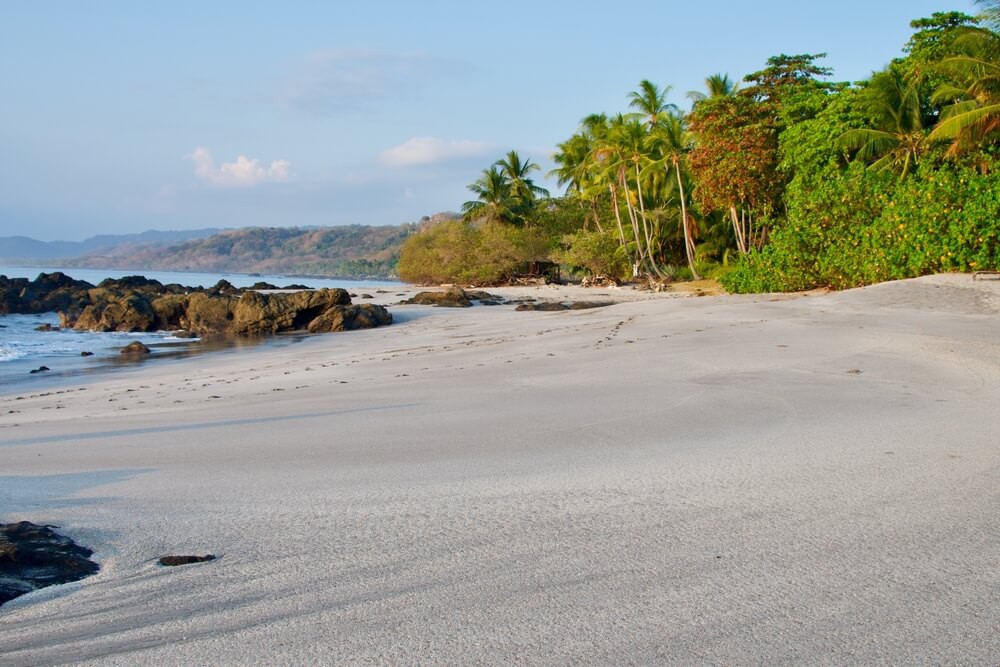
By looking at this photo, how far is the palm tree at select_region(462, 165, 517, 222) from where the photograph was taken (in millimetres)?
47812

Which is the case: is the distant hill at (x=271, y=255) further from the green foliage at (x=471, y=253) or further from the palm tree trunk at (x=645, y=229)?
the palm tree trunk at (x=645, y=229)

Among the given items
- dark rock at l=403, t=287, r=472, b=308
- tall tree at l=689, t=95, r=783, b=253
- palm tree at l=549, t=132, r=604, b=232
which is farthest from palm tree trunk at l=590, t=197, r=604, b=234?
dark rock at l=403, t=287, r=472, b=308

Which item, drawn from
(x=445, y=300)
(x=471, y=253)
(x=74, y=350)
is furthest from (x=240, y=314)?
(x=471, y=253)

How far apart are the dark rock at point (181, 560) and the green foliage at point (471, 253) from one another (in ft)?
138

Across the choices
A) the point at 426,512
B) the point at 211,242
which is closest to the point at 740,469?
the point at 426,512

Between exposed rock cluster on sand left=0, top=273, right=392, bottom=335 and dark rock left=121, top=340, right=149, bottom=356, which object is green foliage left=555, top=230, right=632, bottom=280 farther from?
dark rock left=121, top=340, right=149, bottom=356

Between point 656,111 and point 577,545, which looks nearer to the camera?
point 577,545

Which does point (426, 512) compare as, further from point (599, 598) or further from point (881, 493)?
point (881, 493)

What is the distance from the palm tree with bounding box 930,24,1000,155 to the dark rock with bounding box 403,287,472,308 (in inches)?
563

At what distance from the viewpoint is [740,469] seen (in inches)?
153

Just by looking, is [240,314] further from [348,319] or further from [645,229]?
[645,229]

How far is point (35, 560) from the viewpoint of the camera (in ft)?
8.98

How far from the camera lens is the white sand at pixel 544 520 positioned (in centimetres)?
219

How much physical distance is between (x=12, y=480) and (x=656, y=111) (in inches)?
1460
